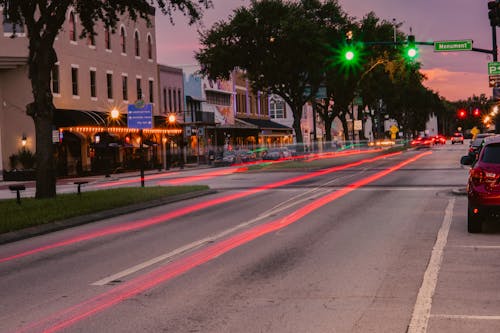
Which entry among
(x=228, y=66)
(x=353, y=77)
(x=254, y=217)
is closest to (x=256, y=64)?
(x=228, y=66)

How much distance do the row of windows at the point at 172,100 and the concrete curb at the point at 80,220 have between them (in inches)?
1699

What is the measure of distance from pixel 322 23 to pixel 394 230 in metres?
41.6

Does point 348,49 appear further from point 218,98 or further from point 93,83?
point 218,98

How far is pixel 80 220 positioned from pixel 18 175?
101 feet

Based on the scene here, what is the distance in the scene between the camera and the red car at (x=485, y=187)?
12.8 metres

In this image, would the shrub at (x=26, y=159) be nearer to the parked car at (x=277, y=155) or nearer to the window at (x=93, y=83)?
the window at (x=93, y=83)

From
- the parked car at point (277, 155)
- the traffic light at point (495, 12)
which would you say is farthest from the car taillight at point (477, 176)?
the parked car at point (277, 155)

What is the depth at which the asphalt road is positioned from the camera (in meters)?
7.27

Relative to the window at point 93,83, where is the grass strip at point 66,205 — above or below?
below

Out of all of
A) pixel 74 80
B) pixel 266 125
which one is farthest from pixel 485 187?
pixel 266 125

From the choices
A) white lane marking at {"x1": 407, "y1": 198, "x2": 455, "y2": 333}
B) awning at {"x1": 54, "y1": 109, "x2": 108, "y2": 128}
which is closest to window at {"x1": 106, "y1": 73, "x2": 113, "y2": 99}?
awning at {"x1": 54, "y1": 109, "x2": 108, "y2": 128}

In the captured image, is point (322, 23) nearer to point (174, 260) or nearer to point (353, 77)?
point (353, 77)

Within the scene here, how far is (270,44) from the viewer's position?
167 ft

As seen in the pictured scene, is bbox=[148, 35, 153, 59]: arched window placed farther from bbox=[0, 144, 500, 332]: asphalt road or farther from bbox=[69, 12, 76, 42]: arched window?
bbox=[0, 144, 500, 332]: asphalt road
